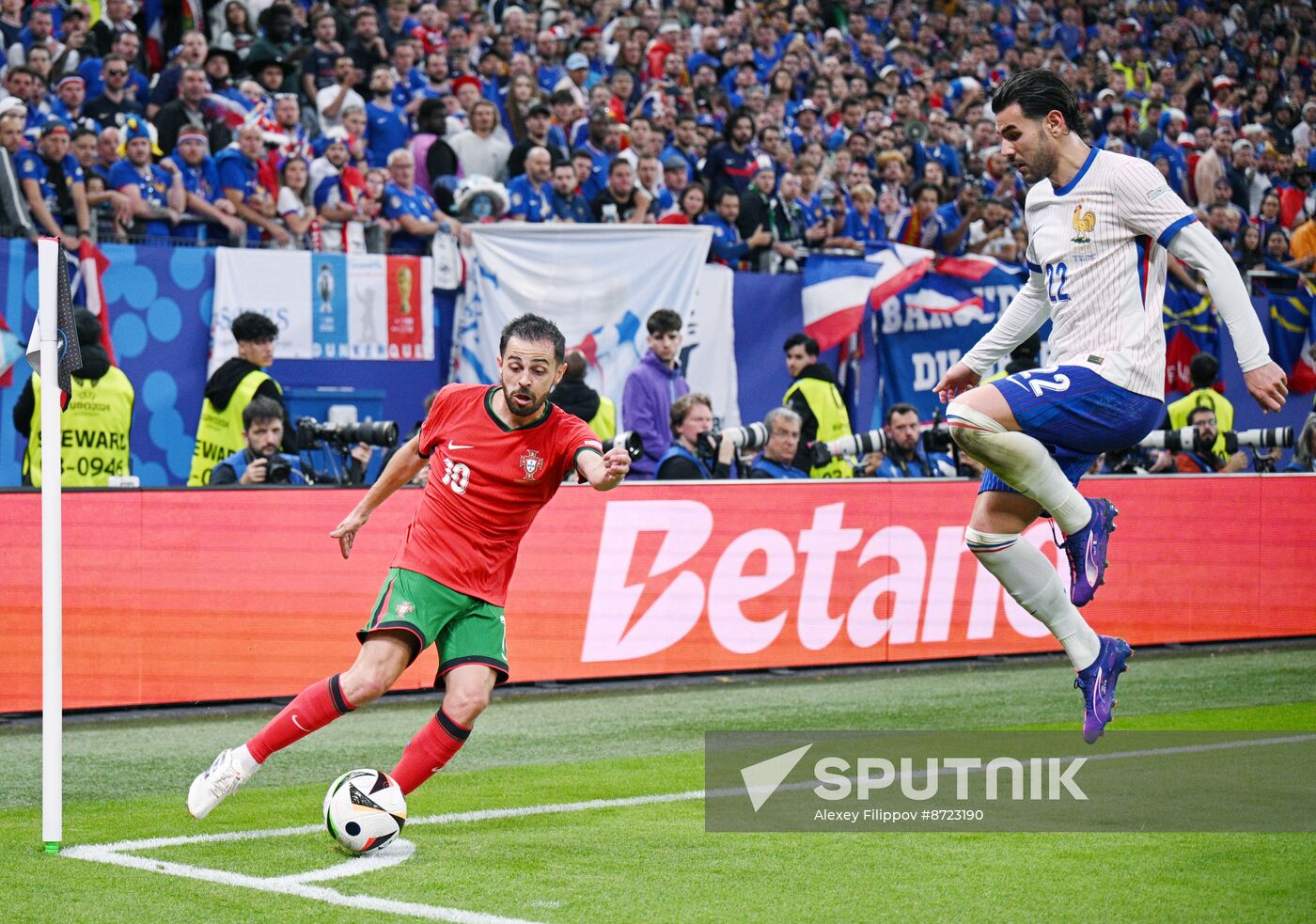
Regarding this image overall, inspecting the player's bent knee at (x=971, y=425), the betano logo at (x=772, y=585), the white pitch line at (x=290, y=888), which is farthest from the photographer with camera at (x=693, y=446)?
the white pitch line at (x=290, y=888)

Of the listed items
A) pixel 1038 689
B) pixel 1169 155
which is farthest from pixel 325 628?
pixel 1169 155

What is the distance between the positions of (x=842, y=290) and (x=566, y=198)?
2992 mm

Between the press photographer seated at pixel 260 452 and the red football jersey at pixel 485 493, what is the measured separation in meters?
4.23

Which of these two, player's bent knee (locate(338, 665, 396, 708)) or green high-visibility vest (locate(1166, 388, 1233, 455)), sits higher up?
green high-visibility vest (locate(1166, 388, 1233, 455))

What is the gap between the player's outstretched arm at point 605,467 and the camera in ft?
17.8

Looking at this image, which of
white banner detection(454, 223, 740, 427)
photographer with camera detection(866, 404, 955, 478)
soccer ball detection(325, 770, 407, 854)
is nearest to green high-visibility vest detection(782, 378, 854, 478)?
photographer with camera detection(866, 404, 955, 478)

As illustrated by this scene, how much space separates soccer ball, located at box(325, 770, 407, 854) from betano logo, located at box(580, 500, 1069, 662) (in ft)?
15.8

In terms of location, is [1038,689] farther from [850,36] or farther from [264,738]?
[850,36]

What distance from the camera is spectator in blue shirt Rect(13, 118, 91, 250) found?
12672 mm

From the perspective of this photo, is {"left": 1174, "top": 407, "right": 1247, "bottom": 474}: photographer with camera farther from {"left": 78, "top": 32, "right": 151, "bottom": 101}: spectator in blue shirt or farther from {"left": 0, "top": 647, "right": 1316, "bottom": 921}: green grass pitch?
{"left": 78, "top": 32, "right": 151, "bottom": 101}: spectator in blue shirt

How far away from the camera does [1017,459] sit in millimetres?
5742

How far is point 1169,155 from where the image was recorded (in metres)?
21.2

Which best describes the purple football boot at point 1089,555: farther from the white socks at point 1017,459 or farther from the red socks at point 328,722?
the red socks at point 328,722

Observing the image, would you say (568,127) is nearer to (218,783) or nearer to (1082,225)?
(1082,225)
